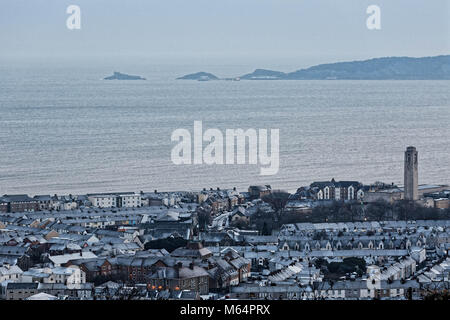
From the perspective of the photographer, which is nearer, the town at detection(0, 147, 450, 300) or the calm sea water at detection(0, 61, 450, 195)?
the town at detection(0, 147, 450, 300)

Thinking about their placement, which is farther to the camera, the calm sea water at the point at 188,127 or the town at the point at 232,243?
the calm sea water at the point at 188,127

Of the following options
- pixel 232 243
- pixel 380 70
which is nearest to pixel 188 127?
pixel 380 70

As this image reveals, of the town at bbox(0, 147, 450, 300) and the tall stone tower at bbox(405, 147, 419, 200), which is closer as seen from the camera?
the town at bbox(0, 147, 450, 300)

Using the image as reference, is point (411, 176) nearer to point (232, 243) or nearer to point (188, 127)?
point (232, 243)

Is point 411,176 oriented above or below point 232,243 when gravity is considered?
above
